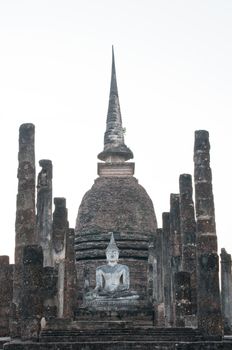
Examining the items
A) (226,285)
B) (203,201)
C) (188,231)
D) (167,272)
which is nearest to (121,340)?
(203,201)

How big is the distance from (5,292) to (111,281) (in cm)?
745

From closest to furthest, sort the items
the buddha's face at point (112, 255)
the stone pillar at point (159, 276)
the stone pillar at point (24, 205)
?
the stone pillar at point (24, 205)
the stone pillar at point (159, 276)
the buddha's face at point (112, 255)

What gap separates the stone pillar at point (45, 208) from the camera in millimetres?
17078

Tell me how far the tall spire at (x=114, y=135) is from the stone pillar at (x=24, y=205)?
46.7 feet

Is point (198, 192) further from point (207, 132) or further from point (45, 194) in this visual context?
point (45, 194)

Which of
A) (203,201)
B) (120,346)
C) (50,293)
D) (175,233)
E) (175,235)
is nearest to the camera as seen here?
(120,346)

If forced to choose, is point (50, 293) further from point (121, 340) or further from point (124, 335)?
point (121, 340)

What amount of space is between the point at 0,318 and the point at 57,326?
153 cm

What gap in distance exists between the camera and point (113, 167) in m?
28.6

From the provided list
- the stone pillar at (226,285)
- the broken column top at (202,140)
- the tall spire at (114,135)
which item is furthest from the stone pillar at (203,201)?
the tall spire at (114,135)

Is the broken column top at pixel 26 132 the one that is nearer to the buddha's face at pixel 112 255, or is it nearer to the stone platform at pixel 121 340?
the stone platform at pixel 121 340

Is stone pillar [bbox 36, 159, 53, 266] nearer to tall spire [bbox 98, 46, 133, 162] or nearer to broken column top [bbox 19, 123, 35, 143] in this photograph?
broken column top [bbox 19, 123, 35, 143]

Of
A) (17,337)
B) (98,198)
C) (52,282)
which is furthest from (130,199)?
(17,337)

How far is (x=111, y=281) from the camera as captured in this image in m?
22.3
